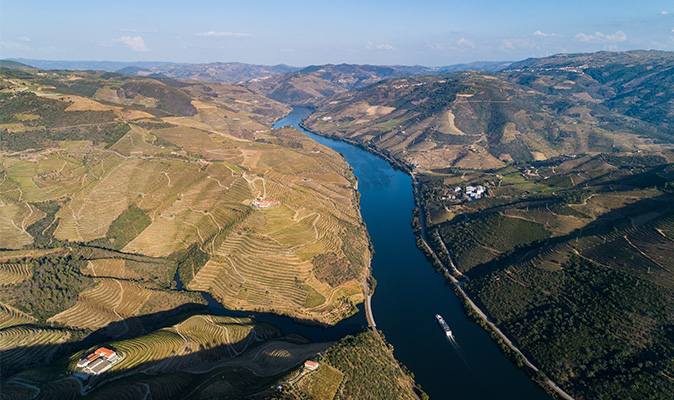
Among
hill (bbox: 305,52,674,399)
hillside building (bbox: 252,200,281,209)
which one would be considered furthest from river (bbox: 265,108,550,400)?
hillside building (bbox: 252,200,281,209)

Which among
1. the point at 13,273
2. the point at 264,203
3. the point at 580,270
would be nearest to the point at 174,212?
the point at 264,203

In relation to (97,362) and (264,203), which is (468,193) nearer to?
(264,203)

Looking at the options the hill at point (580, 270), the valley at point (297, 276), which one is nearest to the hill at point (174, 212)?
the valley at point (297, 276)

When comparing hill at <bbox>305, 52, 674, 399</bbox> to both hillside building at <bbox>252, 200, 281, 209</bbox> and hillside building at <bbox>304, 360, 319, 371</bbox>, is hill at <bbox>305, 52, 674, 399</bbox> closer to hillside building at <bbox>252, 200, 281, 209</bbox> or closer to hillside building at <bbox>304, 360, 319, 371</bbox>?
hillside building at <bbox>304, 360, 319, 371</bbox>

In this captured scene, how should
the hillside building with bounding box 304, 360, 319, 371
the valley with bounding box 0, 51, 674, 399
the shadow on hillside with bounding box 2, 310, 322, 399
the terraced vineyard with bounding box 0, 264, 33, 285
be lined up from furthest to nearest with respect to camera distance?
1. the terraced vineyard with bounding box 0, 264, 33, 285
2. the valley with bounding box 0, 51, 674, 399
3. the hillside building with bounding box 304, 360, 319, 371
4. the shadow on hillside with bounding box 2, 310, 322, 399

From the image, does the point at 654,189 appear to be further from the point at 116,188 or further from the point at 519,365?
the point at 116,188

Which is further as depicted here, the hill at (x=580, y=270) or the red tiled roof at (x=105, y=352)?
the hill at (x=580, y=270)

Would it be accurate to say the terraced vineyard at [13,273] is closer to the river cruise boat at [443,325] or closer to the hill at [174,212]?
the hill at [174,212]

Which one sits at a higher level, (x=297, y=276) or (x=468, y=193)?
(x=468, y=193)

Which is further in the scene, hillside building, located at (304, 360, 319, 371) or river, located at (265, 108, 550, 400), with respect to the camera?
river, located at (265, 108, 550, 400)
